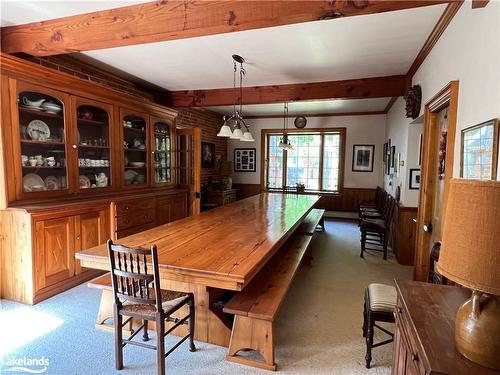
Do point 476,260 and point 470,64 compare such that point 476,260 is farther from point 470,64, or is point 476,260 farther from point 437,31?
point 437,31

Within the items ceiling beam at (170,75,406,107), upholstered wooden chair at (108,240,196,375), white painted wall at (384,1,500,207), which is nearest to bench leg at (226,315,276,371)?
upholstered wooden chair at (108,240,196,375)

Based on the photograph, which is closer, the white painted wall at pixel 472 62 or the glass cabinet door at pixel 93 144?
the white painted wall at pixel 472 62

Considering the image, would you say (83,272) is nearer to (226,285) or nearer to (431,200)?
(226,285)

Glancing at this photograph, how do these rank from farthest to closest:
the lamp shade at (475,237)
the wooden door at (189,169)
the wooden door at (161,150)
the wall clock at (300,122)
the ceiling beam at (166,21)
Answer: the wall clock at (300,122)
the wooden door at (189,169)
the wooden door at (161,150)
the ceiling beam at (166,21)
the lamp shade at (475,237)

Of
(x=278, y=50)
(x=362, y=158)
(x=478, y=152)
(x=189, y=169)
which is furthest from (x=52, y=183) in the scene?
(x=362, y=158)

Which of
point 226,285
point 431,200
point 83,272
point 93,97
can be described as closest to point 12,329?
point 83,272

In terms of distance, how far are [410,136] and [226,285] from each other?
347 centimetres

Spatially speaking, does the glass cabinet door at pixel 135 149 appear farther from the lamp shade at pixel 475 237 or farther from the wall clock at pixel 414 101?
the lamp shade at pixel 475 237

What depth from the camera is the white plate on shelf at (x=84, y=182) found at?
334 centimetres

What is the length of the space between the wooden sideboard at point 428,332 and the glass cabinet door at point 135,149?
3.61 m

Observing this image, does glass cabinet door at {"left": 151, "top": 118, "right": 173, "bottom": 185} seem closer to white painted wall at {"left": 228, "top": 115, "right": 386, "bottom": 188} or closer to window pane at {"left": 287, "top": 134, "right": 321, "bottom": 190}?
white painted wall at {"left": 228, "top": 115, "right": 386, "bottom": 188}

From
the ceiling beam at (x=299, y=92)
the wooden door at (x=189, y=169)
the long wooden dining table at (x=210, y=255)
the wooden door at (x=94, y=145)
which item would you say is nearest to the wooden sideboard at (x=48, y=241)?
the wooden door at (x=94, y=145)

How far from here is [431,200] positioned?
289 cm

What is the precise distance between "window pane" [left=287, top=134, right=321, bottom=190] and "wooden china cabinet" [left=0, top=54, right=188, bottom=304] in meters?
4.25
